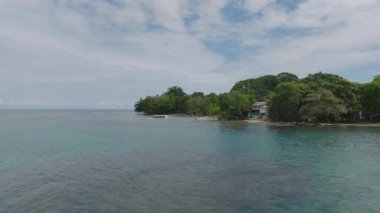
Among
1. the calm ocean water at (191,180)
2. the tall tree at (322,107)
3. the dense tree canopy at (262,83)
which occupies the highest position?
the dense tree canopy at (262,83)

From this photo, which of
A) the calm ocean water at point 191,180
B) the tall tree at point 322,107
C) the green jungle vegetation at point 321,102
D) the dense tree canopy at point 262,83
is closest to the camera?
the calm ocean water at point 191,180

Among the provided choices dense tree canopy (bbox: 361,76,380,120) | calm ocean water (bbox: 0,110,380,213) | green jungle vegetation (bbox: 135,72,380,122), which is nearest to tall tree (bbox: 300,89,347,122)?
green jungle vegetation (bbox: 135,72,380,122)

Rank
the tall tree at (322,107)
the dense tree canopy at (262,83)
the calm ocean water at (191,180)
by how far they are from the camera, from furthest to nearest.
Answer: the dense tree canopy at (262,83), the tall tree at (322,107), the calm ocean water at (191,180)

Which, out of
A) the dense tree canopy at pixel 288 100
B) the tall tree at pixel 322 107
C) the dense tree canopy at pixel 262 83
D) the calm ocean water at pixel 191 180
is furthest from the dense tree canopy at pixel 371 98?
the dense tree canopy at pixel 262 83

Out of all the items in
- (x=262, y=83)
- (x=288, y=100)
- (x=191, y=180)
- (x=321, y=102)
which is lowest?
(x=191, y=180)

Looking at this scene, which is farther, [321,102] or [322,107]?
[321,102]

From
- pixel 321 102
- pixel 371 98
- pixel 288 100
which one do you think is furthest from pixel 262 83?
pixel 321 102

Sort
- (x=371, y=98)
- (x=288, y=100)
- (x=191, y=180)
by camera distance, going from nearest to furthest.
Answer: (x=191, y=180) → (x=371, y=98) → (x=288, y=100)

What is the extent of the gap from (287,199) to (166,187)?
21.7ft

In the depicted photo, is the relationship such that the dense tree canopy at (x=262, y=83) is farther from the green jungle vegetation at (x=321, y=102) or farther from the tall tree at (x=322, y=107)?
the tall tree at (x=322, y=107)

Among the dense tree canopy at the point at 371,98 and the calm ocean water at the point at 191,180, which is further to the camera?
the dense tree canopy at the point at 371,98

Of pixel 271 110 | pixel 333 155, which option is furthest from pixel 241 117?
pixel 333 155

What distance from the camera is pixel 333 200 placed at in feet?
53.8

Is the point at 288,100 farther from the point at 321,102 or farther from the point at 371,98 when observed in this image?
the point at 371,98
